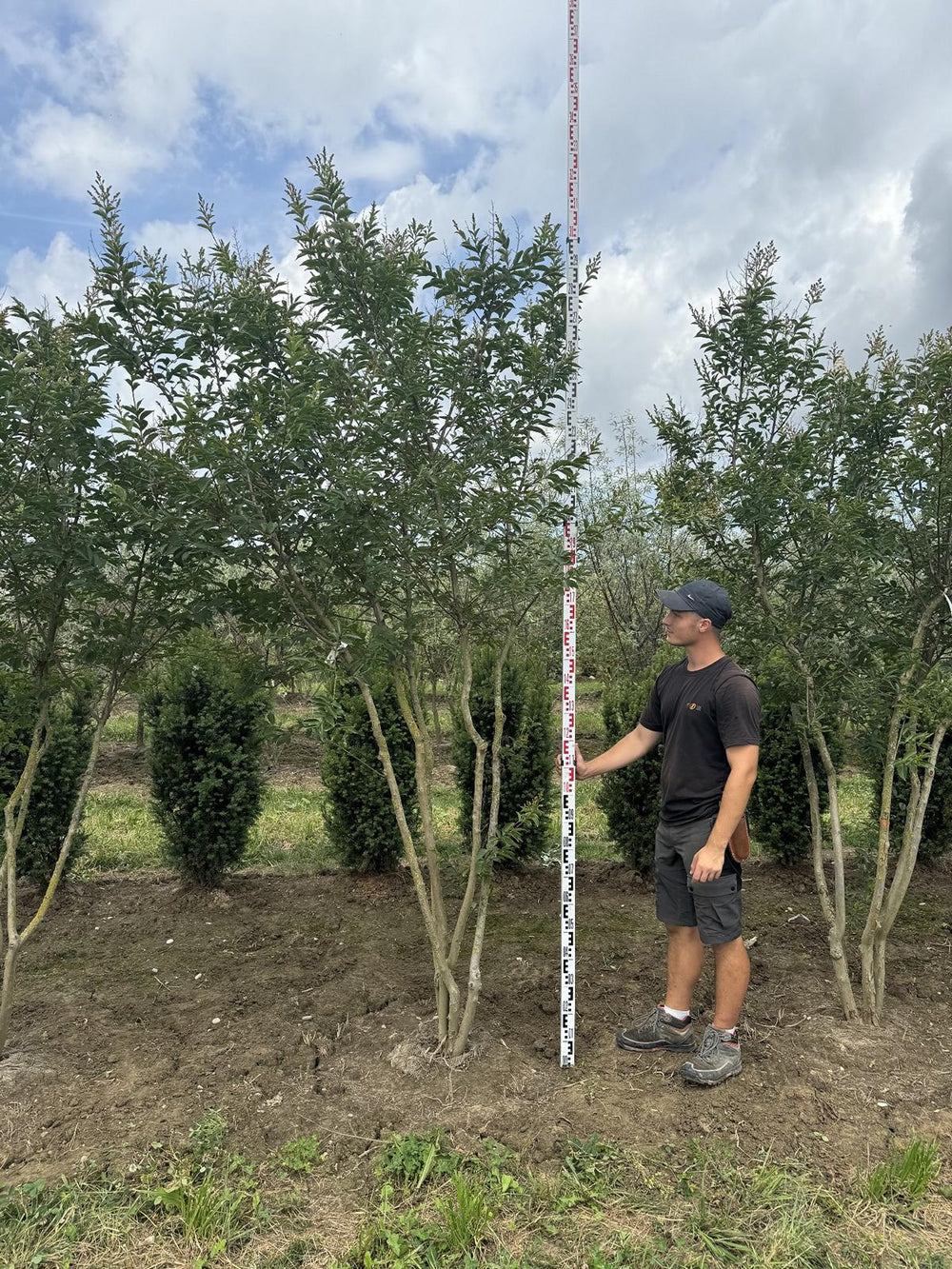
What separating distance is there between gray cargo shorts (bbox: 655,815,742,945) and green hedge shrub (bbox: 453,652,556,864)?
2729 mm

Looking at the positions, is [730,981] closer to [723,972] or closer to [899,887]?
[723,972]

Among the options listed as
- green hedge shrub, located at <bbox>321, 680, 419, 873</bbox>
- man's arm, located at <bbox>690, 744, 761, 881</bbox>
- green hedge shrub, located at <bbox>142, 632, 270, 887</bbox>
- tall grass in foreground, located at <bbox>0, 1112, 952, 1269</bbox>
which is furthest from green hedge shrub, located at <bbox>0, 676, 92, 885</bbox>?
man's arm, located at <bbox>690, 744, 761, 881</bbox>

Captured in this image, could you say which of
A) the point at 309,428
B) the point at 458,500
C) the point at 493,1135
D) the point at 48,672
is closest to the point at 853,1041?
the point at 493,1135

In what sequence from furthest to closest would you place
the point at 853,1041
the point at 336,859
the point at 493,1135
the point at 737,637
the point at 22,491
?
the point at 336,859 < the point at 737,637 < the point at 853,1041 < the point at 22,491 < the point at 493,1135

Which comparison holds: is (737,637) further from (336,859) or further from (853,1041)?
(336,859)

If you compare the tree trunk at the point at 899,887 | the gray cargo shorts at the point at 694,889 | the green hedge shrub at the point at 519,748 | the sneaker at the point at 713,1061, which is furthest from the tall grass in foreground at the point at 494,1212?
the green hedge shrub at the point at 519,748

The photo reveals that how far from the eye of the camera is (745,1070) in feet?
12.0

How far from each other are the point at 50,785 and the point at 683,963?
16.5 feet

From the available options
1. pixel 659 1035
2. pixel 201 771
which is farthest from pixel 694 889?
pixel 201 771

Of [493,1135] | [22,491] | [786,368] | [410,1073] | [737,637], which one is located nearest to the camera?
[493,1135]

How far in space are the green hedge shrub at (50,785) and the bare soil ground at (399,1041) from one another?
1.79 ft

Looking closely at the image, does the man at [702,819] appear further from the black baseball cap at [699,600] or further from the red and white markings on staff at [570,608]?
the red and white markings on staff at [570,608]

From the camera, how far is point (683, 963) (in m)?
3.81

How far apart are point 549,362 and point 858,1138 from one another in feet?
11.3
